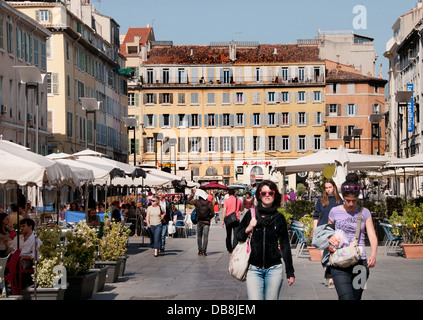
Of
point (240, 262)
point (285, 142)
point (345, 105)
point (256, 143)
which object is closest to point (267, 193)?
point (240, 262)

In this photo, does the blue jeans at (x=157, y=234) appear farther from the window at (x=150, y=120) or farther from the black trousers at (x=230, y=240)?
the window at (x=150, y=120)

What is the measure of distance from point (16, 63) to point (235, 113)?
52.7 m

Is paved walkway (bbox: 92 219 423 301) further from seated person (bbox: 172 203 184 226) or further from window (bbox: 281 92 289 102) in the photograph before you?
window (bbox: 281 92 289 102)

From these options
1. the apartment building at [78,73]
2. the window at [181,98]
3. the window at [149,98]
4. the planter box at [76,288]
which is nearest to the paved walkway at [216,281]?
the planter box at [76,288]

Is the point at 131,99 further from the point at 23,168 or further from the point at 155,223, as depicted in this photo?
the point at 23,168

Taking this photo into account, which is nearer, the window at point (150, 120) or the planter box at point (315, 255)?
the planter box at point (315, 255)

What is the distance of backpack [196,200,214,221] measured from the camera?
23.2 m

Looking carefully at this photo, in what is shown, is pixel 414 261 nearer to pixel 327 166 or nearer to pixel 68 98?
pixel 327 166

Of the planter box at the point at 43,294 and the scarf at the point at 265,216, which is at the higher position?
the scarf at the point at 265,216

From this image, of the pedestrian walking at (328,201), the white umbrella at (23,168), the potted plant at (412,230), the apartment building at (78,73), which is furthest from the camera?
the apartment building at (78,73)

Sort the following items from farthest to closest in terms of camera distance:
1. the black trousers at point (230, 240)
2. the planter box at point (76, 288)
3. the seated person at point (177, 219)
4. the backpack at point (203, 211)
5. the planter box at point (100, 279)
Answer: the seated person at point (177, 219) → the backpack at point (203, 211) → the planter box at point (100, 279) → the planter box at point (76, 288) → the black trousers at point (230, 240)

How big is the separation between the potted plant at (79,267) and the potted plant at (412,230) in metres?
8.74

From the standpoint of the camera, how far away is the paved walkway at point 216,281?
13867mm

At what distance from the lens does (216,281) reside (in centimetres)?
1633
